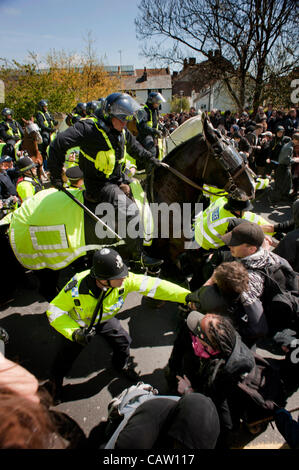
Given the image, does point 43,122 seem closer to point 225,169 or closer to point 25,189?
point 25,189

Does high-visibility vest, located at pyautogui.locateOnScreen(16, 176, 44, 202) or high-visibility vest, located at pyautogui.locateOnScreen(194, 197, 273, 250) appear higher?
high-visibility vest, located at pyautogui.locateOnScreen(16, 176, 44, 202)

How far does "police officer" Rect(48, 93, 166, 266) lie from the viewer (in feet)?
9.94

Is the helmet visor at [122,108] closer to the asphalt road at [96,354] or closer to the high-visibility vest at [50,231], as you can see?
the high-visibility vest at [50,231]

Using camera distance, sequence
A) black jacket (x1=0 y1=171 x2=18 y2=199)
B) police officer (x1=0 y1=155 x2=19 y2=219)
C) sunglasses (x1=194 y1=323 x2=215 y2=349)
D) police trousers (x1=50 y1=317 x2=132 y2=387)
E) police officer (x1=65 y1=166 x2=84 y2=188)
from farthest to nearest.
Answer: black jacket (x1=0 y1=171 x2=18 y2=199) → police officer (x1=0 y1=155 x2=19 y2=219) → police officer (x1=65 y1=166 x2=84 y2=188) → police trousers (x1=50 y1=317 x2=132 y2=387) → sunglasses (x1=194 y1=323 x2=215 y2=349)

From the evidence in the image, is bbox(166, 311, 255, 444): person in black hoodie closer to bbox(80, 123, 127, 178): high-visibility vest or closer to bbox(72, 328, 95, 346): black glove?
bbox(72, 328, 95, 346): black glove

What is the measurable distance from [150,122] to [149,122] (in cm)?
3

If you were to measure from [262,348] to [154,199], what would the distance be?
98.9 inches

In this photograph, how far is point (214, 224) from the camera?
11.8 feet

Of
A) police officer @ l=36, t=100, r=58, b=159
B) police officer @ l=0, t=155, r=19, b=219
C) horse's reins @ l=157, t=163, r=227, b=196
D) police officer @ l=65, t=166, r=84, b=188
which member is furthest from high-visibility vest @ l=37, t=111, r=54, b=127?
horse's reins @ l=157, t=163, r=227, b=196

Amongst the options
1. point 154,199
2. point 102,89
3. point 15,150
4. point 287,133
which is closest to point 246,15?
point 287,133

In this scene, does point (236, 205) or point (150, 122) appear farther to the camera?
point (150, 122)

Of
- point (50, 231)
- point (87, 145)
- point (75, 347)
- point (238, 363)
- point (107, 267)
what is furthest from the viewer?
point (50, 231)

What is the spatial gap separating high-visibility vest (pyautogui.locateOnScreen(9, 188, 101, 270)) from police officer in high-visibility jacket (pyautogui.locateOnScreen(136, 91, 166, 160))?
3954 millimetres

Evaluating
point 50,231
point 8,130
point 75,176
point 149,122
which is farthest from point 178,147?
point 8,130
